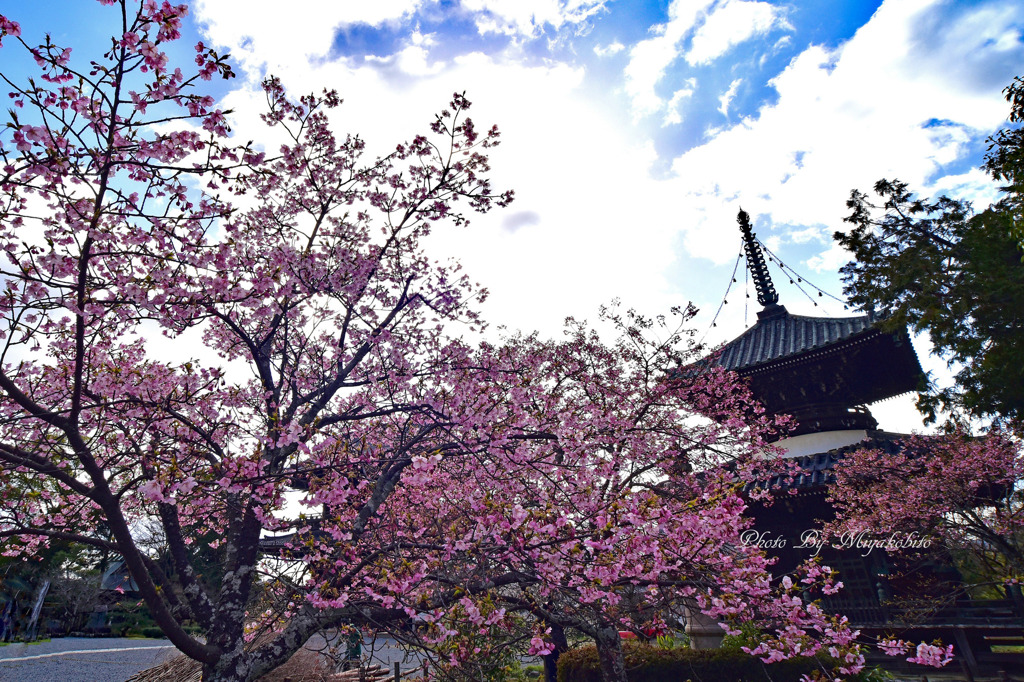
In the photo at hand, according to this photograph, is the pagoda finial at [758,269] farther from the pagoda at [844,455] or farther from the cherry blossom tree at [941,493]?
the cherry blossom tree at [941,493]

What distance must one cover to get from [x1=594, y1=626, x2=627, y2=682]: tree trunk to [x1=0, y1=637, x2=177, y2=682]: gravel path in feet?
48.8

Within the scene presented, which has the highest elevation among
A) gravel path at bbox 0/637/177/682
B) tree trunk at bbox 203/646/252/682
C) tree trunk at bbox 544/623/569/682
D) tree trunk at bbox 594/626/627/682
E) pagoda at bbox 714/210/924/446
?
pagoda at bbox 714/210/924/446

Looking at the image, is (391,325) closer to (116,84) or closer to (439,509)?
(439,509)

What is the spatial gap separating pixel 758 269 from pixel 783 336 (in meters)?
3.95

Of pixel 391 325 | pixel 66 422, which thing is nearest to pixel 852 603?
pixel 391 325

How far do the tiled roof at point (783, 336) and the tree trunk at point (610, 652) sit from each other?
9153mm

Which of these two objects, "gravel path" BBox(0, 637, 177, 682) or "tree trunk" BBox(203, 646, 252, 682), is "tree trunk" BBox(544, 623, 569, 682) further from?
"gravel path" BBox(0, 637, 177, 682)

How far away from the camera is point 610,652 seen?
7344 millimetres

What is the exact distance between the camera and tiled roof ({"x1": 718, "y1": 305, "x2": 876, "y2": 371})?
13.6 metres

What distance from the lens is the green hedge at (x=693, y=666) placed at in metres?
9.97

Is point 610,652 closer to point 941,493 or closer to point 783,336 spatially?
point 941,493

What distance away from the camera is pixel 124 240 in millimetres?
5168

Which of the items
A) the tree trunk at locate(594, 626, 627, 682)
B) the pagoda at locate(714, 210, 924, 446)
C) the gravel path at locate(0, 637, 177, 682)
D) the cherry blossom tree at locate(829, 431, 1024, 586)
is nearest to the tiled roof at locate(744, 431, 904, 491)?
the cherry blossom tree at locate(829, 431, 1024, 586)

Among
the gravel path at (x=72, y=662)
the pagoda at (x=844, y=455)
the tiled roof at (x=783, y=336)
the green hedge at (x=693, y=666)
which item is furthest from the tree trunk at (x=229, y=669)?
the gravel path at (x=72, y=662)
